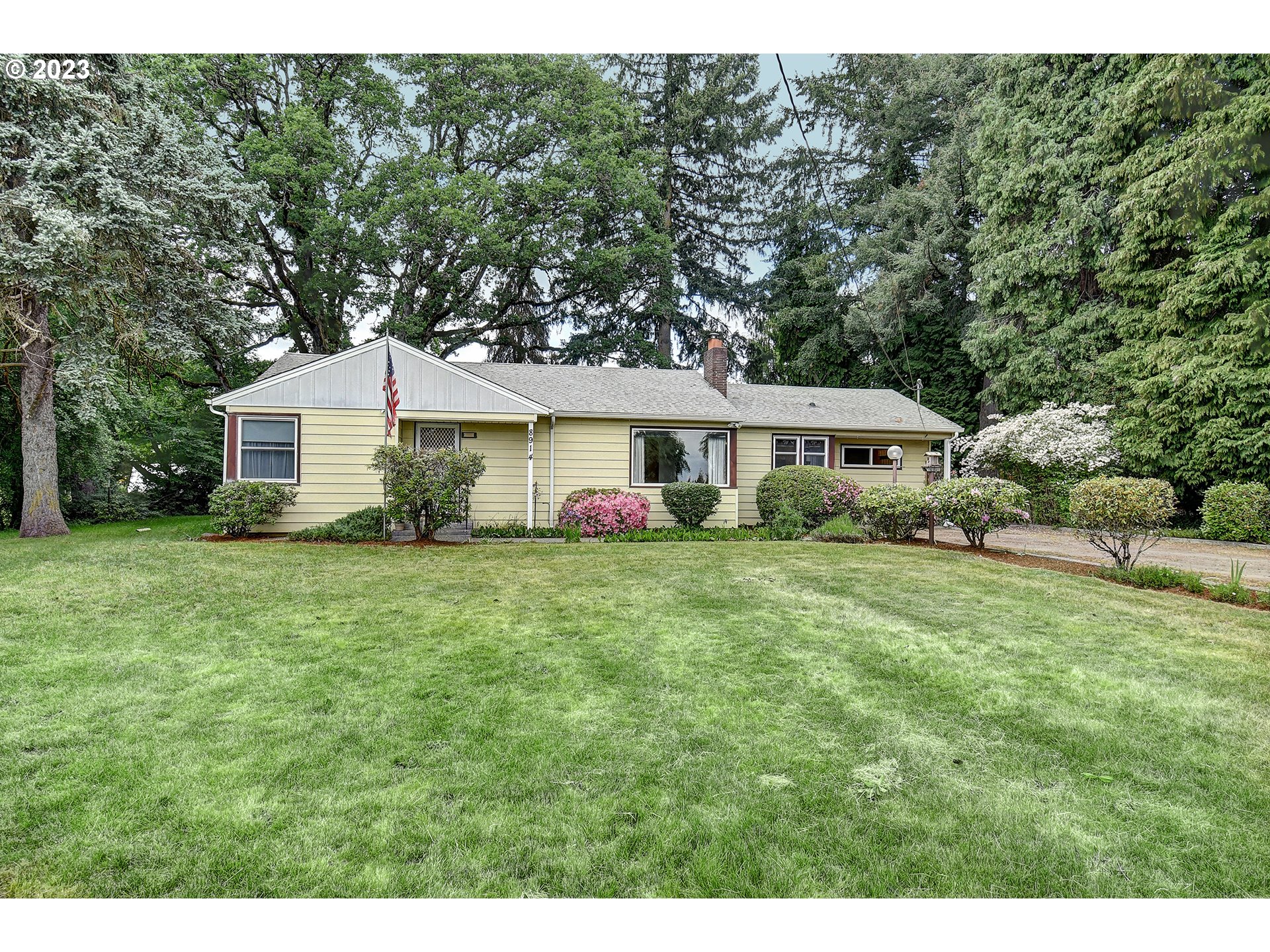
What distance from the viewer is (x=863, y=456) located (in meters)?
15.4

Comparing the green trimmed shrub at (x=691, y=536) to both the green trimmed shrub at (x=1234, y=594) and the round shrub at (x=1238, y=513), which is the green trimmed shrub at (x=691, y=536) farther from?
the round shrub at (x=1238, y=513)

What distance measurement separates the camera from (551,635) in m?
4.90

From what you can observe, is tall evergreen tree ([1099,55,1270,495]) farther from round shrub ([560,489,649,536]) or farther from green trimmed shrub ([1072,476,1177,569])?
round shrub ([560,489,649,536])

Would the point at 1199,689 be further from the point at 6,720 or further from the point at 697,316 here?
the point at 697,316

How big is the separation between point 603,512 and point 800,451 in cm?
585

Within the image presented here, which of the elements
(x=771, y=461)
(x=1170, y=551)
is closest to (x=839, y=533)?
(x=771, y=461)

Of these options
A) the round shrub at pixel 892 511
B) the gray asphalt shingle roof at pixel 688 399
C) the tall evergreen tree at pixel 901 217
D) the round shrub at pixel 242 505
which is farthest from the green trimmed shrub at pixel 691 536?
the tall evergreen tree at pixel 901 217

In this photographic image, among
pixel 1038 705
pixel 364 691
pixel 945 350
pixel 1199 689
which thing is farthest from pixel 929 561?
pixel 945 350

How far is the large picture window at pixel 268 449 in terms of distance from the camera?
444 inches

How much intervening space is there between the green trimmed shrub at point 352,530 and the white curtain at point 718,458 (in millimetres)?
7013

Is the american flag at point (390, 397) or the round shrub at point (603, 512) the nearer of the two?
the american flag at point (390, 397)

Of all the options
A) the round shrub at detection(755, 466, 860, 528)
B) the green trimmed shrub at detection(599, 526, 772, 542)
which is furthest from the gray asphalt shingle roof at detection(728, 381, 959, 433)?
the green trimmed shrub at detection(599, 526, 772, 542)

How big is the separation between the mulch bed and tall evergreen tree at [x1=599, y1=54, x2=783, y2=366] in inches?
578

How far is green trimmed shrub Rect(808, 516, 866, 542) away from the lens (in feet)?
36.1
